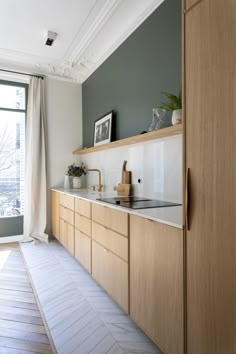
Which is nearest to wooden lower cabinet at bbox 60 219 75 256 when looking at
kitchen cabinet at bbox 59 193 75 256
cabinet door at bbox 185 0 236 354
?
kitchen cabinet at bbox 59 193 75 256

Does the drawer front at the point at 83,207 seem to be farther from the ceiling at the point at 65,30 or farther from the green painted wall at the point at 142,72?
the ceiling at the point at 65,30

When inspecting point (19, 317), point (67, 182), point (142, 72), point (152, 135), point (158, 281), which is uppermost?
point (142, 72)

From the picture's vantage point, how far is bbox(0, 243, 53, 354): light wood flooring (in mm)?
1568

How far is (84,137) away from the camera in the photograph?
432 centimetres

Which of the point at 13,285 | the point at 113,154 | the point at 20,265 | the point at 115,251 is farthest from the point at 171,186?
the point at 20,265

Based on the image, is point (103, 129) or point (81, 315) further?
point (103, 129)

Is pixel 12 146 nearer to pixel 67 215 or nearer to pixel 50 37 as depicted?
pixel 67 215

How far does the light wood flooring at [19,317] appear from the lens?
5.15ft

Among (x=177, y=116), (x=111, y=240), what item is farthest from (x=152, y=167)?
(x=111, y=240)

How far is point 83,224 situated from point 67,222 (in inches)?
26.8

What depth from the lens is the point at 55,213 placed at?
12.5 ft

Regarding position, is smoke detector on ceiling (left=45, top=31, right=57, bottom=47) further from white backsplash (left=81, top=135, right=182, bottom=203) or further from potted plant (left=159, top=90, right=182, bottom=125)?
potted plant (left=159, top=90, right=182, bottom=125)

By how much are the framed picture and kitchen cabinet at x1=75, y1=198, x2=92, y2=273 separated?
39.6 inches

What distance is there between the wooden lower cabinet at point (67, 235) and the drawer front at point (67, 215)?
0.18ft
